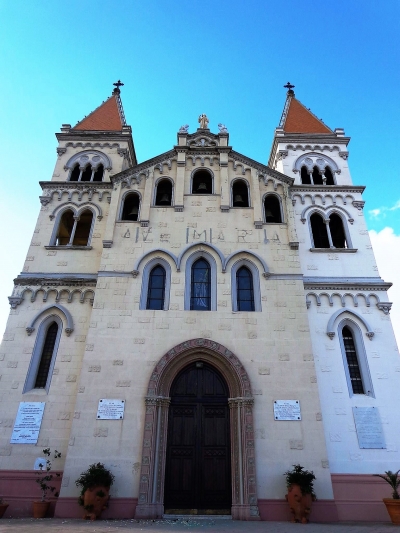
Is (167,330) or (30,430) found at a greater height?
(167,330)

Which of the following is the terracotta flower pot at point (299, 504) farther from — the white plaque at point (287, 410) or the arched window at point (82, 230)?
the arched window at point (82, 230)

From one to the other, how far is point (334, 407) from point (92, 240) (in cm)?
1242

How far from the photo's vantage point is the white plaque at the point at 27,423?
517 inches

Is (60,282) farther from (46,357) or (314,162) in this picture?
(314,162)

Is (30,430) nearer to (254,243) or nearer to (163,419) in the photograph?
(163,419)

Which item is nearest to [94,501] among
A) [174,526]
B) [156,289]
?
[174,526]

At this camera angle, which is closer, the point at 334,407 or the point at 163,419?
the point at 163,419

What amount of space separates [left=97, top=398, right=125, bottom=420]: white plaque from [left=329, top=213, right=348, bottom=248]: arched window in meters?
12.9

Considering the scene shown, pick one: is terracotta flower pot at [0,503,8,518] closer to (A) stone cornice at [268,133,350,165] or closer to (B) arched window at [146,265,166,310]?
(B) arched window at [146,265,166,310]

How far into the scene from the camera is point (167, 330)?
1410cm

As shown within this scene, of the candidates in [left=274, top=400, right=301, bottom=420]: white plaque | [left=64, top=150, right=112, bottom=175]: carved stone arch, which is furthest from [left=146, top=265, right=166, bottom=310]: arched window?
[left=64, top=150, right=112, bottom=175]: carved stone arch

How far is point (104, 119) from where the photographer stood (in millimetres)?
23609

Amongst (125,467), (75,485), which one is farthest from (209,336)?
(75,485)

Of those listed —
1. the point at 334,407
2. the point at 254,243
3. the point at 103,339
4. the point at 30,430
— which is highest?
the point at 254,243
